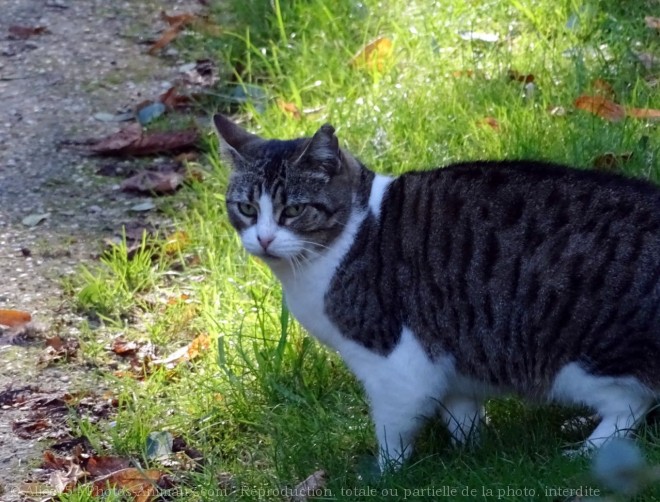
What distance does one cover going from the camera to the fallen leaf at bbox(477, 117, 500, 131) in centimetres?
365

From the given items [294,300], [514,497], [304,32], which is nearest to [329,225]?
[294,300]

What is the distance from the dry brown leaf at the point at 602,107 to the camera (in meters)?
3.60

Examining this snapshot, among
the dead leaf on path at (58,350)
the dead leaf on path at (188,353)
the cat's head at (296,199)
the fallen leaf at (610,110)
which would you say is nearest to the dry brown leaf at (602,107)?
the fallen leaf at (610,110)

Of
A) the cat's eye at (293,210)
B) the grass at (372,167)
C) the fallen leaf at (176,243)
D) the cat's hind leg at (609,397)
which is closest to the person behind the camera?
the cat's hind leg at (609,397)

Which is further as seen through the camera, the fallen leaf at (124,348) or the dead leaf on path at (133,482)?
the fallen leaf at (124,348)

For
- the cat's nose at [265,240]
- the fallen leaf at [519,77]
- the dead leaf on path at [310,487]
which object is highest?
the fallen leaf at [519,77]

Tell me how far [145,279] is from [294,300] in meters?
1.08

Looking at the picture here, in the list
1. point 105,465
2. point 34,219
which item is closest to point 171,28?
point 34,219

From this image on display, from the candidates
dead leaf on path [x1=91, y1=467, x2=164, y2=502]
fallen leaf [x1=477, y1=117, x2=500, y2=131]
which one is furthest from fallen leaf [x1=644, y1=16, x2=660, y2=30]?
dead leaf on path [x1=91, y1=467, x2=164, y2=502]

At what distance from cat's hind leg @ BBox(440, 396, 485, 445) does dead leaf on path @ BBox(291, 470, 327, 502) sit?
38 cm

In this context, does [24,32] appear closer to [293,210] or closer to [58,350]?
[58,350]

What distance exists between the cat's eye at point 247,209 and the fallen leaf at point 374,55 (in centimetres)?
167

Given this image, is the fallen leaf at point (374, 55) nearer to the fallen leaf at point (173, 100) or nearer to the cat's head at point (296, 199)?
the fallen leaf at point (173, 100)

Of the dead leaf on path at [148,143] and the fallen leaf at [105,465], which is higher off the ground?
the dead leaf on path at [148,143]
